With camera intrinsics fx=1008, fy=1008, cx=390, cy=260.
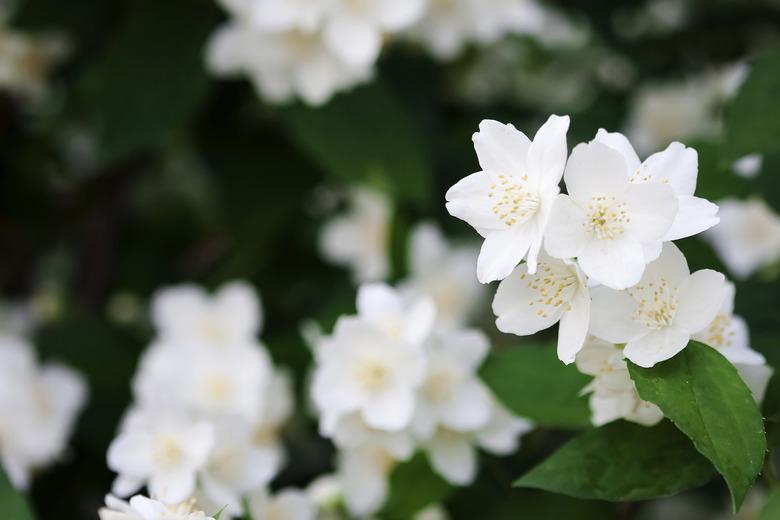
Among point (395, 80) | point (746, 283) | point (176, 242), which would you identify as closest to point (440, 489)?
point (746, 283)

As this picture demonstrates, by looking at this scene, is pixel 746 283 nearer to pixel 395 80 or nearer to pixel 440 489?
pixel 440 489

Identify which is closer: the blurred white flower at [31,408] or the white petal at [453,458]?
the white petal at [453,458]

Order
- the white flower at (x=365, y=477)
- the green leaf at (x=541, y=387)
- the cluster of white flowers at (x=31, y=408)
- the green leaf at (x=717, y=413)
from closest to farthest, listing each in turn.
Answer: the green leaf at (x=717, y=413) → the green leaf at (x=541, y=387) → the white flower at (x=365, y=477) → the cluster of white flowers at (x=31, y=408)

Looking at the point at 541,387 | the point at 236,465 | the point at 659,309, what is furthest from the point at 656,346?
the point at 236,465

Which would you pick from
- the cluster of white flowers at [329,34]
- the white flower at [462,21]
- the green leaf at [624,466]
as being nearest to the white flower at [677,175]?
the green leaf at [624,466]

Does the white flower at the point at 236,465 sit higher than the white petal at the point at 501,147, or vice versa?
the white petal at the point at 501,147

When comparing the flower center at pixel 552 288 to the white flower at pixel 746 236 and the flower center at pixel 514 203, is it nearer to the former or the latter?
the flower center at pixel 514 203
